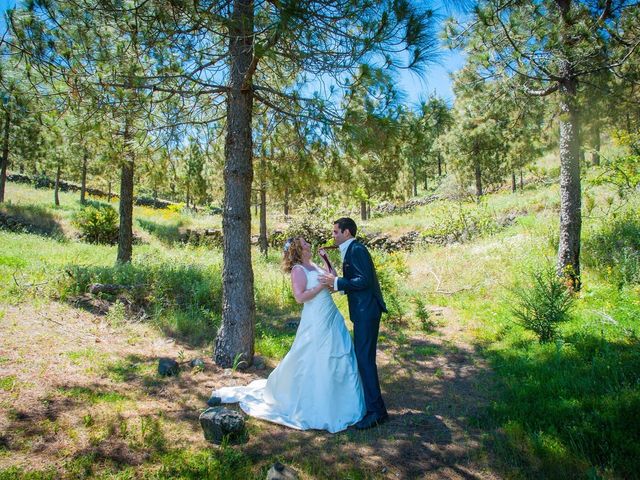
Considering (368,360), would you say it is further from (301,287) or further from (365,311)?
(301,287)

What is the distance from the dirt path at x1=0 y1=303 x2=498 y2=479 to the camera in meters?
3.31

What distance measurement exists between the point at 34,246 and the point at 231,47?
1223 centimetres

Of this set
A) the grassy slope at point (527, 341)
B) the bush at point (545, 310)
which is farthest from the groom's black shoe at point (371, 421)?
the bush at point (545, 310)

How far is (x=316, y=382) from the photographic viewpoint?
4.24 m

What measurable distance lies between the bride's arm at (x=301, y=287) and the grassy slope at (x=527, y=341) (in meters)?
2.02

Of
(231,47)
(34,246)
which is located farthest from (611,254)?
(34,246)

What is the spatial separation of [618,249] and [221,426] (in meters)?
8.33

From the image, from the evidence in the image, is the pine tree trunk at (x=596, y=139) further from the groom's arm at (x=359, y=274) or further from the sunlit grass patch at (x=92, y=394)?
the sunlit grass patch at (x=92, y=394)

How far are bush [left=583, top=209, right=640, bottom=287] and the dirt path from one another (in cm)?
319

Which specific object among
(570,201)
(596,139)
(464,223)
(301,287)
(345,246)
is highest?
(596,139)

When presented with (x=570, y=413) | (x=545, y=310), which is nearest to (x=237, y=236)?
(x=570, y=413)

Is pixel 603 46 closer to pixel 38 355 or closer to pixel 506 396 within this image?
pixel 506 396

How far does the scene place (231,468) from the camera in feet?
10.6

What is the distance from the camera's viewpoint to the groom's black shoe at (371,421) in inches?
159
